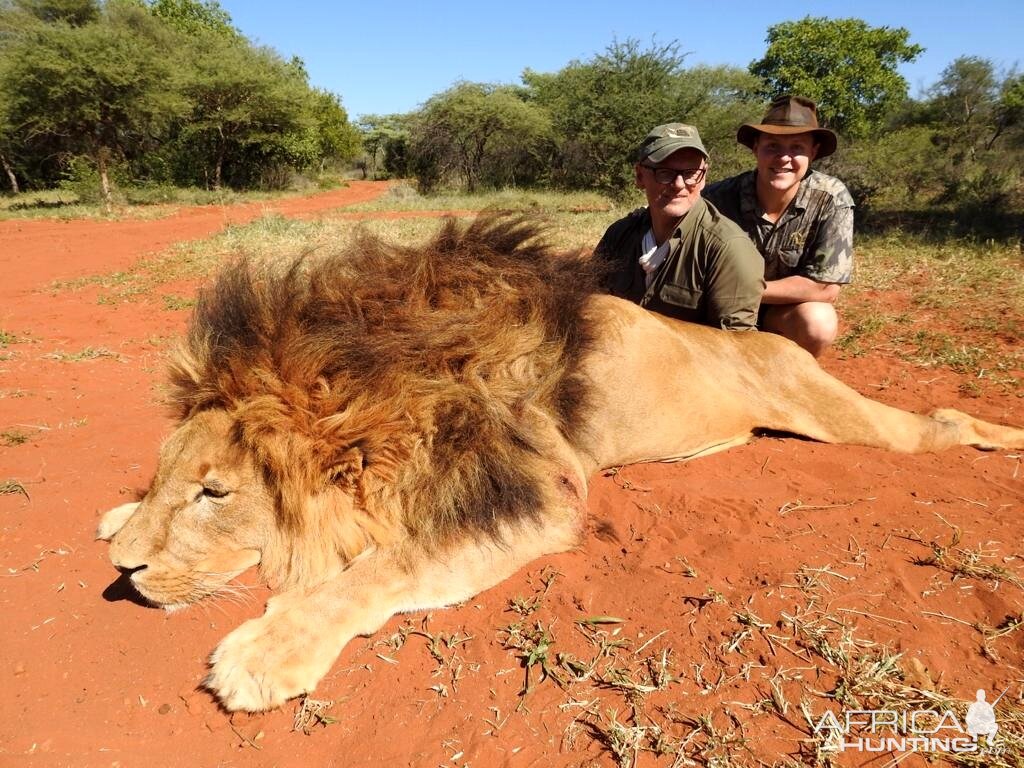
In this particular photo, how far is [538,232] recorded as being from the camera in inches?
105

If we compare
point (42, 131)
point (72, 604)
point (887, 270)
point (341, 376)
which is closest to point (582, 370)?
point (341, 376)

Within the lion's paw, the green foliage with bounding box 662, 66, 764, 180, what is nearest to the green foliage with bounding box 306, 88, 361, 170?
the green foliage with bounding box 662, 66, 764, 180

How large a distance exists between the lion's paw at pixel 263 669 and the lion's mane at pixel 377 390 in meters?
0.29

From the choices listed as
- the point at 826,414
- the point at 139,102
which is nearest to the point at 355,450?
the point at 826,414

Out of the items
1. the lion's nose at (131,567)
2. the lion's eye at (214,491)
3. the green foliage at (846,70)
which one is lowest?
the lion's nose at (131,567)

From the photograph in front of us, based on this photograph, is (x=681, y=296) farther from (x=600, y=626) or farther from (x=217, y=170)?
(x=217, y=170)

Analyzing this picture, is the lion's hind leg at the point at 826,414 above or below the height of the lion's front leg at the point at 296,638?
above

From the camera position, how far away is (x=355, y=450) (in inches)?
78.1

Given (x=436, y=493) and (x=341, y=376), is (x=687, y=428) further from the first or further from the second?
(x=341, y=376)

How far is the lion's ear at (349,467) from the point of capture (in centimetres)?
198

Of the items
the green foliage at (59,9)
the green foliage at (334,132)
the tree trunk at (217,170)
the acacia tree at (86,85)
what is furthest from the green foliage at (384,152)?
the acacia tree at (86,85)

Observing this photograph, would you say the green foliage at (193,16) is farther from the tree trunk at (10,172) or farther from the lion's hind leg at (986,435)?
the lion's hind leg at (986,435)

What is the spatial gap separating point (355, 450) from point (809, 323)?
9.22 ft

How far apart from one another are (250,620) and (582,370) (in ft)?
4.71
